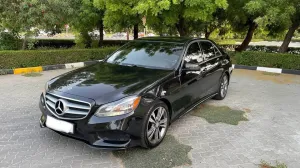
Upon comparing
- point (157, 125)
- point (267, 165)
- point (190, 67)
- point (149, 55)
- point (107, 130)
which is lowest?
point (267, 165)

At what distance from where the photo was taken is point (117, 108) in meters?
3.06

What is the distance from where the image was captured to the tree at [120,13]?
9227 millimetres

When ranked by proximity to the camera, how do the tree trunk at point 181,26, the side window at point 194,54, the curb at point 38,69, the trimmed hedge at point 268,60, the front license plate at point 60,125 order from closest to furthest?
the front license plate at point 60,125 → the side window at point 194,54 → the curb at point 38,69 → the trimmed hedge at point 268,60 → the tree trunk at point 181,26

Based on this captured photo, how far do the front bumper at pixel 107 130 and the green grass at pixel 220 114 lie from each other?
1.98 meters

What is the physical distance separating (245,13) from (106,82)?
32.4 feet

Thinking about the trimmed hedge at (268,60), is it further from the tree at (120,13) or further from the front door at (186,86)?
the front door at (186,86)

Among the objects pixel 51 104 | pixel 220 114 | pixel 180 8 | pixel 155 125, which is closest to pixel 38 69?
pixel 180 8

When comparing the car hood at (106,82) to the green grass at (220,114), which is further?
the green grass at (220,114)

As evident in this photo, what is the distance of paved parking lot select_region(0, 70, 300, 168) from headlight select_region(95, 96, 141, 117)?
0.66 metres

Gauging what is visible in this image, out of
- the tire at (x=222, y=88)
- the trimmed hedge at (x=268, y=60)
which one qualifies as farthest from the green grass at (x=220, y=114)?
the trimmed hedge at (x=268, y=60)

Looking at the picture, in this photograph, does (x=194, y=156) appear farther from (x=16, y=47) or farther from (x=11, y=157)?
(x=16, y=47)

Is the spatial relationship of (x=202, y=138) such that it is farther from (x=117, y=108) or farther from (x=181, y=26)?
A: (x=181, y=26)

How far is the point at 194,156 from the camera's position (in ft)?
11.1

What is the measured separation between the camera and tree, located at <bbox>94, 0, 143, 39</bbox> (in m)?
9.23
